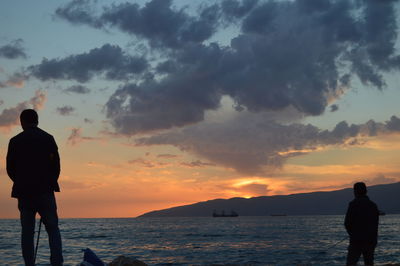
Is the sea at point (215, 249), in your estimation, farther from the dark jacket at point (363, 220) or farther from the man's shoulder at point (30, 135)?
the man's shoulder at point (30, 135)

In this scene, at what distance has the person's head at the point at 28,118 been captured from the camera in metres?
6.09

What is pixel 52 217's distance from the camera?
5852 mm

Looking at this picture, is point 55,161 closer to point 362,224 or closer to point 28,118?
point 28,118

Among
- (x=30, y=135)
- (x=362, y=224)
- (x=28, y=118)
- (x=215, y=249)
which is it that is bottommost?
(x=215, y=249)

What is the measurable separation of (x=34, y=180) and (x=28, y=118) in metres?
0.90

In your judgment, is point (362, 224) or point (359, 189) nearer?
point (362, 224)

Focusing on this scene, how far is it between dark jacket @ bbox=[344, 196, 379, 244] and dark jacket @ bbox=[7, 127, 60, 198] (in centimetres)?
593

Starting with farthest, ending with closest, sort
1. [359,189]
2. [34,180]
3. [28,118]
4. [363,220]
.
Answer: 1. [359,189]
2. [363,220]
3. [28,118]
4. [34,180]

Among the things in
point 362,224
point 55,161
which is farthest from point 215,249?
point 55,161

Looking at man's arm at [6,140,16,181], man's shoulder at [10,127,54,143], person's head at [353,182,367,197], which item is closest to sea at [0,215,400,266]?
person's head at [353,182,367,197]

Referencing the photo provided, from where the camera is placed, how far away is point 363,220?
29.1ft

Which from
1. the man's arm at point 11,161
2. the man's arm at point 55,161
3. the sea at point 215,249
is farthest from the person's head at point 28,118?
the sea at point 215,249

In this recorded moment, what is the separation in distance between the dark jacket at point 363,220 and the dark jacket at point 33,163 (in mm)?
5931

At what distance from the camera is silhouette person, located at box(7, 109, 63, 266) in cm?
580
